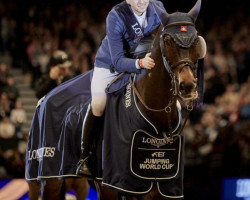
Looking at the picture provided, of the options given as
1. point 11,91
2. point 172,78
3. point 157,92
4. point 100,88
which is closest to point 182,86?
point 172,78

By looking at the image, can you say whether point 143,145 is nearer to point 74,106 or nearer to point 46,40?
point 74,106

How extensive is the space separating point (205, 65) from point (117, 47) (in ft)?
22.3

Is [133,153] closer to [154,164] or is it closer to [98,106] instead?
[154,164]

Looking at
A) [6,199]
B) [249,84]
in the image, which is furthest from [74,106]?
[249,84]

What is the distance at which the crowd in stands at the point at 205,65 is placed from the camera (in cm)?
795

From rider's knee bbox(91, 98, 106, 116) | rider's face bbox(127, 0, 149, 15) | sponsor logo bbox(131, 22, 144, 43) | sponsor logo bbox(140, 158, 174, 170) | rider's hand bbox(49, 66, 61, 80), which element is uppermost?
rider's face bbox(127, 0, 149, 15)

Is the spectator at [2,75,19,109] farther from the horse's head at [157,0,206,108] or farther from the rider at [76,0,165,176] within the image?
the horse's head at [157,0,206,108]

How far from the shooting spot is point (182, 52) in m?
3.40

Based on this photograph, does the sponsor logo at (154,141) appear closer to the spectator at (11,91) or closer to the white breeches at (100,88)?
the white breeches at (100,88)

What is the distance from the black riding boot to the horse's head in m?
1.00

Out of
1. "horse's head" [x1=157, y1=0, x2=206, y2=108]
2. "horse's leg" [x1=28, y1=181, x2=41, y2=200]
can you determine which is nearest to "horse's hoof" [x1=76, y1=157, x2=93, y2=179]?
"horse's leg" [x1=28, y1=181, x2=41, y2=200]

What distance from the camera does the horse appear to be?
3432 millimetres

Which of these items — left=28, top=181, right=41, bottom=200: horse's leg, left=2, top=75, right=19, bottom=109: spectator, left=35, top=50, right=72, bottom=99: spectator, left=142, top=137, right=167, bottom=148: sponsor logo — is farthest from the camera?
left=2, top=75, right=19, bottom=109: spectator

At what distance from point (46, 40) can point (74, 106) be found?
648cm
